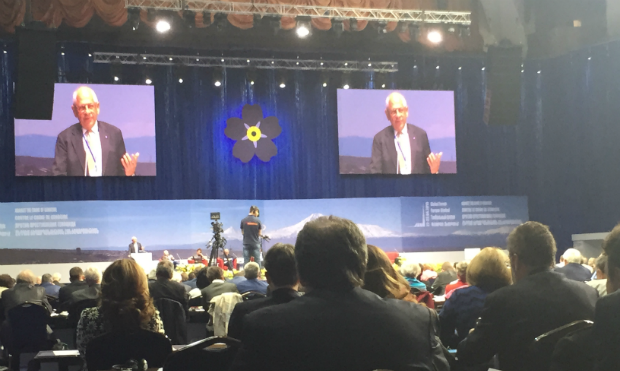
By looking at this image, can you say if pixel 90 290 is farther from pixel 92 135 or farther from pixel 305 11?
pixel 305 11

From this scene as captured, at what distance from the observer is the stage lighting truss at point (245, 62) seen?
40.0ft

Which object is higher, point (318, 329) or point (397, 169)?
point (397, 169)

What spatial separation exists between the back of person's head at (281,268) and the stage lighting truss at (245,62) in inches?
381

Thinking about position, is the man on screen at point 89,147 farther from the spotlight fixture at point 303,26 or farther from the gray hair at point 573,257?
the gray hair at point 573,257

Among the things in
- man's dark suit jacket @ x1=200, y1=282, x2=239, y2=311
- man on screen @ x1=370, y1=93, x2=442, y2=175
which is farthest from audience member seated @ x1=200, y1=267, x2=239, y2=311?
man on screen @ x1=370, y1=93, x2=442, y2=175

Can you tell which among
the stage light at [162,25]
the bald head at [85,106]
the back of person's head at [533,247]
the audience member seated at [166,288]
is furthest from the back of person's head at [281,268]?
the bald head at [85,106]

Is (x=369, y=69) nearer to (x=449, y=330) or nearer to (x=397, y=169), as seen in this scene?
(x=397, y=169)

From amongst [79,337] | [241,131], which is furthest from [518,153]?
[79,337]

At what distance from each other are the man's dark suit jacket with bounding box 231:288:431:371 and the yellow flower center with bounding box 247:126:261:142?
1154 centimetres

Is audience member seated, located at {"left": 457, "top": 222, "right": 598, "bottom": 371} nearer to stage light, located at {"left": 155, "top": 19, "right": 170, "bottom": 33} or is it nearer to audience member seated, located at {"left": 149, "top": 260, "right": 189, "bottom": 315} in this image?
audience member seated, located at {"left": 149, "top": 260, "right": 189, "bottom": 315}

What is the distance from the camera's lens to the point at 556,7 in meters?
13.8

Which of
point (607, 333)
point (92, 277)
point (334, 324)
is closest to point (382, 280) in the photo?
point (607, 333)

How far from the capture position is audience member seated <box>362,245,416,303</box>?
255 cm

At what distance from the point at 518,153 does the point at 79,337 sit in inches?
499
